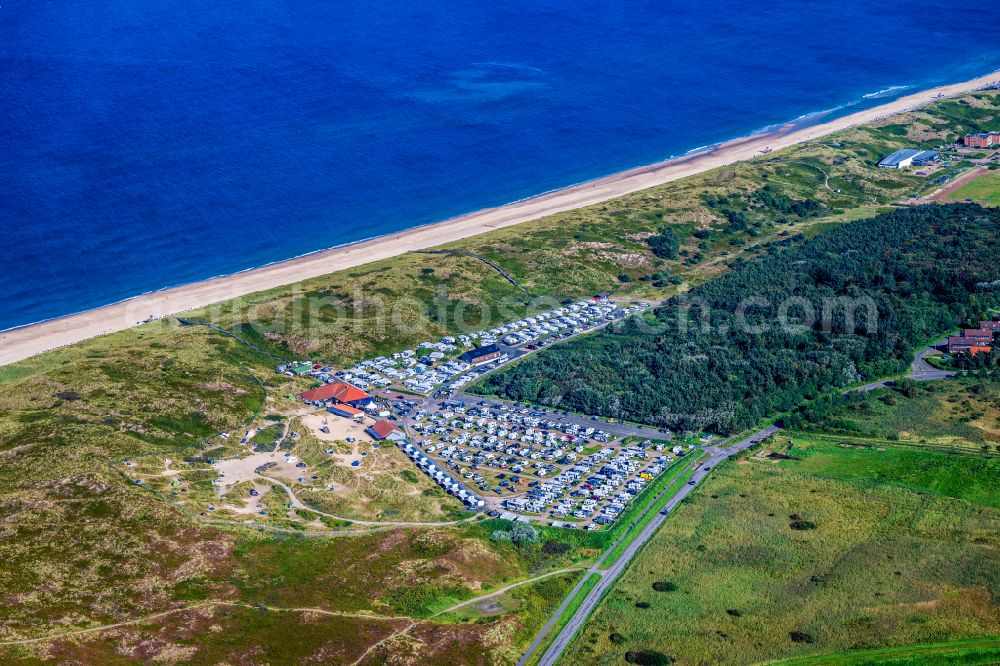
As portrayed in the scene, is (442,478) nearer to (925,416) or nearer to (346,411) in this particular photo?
(346,411)

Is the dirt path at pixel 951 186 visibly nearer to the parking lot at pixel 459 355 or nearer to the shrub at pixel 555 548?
the parking lot at pixel 459 355

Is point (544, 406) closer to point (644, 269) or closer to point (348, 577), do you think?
point (348, 577)

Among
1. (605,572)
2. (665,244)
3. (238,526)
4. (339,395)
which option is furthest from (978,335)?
(238,526)

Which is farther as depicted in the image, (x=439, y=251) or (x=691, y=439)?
(x=439, y=251)

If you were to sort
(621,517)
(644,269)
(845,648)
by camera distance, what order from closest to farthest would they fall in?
(845,648) → (621,517) → (644,269)

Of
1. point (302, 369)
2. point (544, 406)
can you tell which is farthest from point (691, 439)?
point (302, 369)

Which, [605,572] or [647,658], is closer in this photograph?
[647,658]

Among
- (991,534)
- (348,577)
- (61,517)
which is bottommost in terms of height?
(991,534)

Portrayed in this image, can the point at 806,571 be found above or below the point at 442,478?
below
